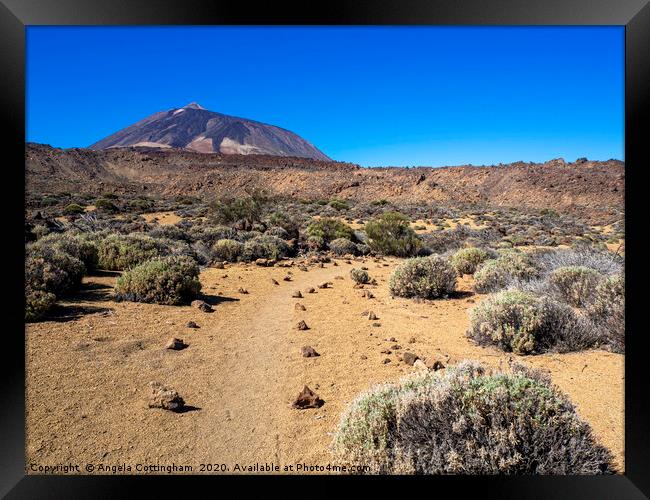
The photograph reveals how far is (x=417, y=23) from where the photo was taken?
219 cm

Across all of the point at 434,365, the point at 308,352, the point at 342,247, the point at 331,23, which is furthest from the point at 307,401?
the point at 342,247

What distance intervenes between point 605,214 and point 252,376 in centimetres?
3361

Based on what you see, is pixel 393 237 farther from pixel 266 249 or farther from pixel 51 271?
pixel 51 271

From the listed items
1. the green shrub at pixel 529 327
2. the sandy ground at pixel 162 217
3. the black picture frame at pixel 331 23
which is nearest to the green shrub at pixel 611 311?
the green shrub at pixel 529 327

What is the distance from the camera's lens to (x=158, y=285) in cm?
626

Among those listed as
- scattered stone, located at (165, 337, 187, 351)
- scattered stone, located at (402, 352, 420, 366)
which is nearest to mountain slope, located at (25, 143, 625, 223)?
scattered stone, located at (402, 352, 420, 366)

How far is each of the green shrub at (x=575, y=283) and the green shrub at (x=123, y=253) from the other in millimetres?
7484

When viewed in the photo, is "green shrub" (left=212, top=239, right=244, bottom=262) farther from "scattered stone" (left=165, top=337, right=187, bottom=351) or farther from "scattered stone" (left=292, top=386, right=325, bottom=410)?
"scattered stone" (left=292, top=386, right=325, bottom=410)

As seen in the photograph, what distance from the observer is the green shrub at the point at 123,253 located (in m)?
8.37

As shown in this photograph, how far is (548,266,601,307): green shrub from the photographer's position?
6.05 meters

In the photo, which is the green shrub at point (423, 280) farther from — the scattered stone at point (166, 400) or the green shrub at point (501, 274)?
the scattered stone at point (166, 400)
